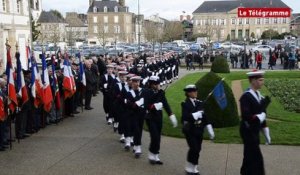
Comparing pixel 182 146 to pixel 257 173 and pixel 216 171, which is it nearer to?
pixel 216 171

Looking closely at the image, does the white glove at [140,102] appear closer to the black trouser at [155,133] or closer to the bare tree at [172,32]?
the black trouser at [155,133]

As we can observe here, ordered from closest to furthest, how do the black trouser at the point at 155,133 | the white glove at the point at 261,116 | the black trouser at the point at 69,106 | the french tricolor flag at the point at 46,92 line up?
the white glove at the point at 261,116 → the black trouser at the point at 155,133 → the french tricolor flag at the point at 46,92 → the black trouser at the point at 69,106

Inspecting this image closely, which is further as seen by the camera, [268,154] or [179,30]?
[179,30]

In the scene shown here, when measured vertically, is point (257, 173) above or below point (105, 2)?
below

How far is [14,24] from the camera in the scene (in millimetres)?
41219

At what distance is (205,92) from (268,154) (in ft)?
11.6

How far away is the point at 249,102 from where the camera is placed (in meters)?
7.49

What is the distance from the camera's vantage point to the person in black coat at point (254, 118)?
7.48 metres

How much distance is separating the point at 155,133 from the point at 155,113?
17.1 inches

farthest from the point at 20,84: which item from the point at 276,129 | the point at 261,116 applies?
the point at 276,129

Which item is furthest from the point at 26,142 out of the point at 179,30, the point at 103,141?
the point at 179,30

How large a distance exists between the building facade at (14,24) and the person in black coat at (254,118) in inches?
1253

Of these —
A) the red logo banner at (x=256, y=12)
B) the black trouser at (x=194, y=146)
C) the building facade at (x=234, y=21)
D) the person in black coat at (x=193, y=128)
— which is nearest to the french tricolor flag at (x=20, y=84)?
the person in black coat at (x=193, y=128)

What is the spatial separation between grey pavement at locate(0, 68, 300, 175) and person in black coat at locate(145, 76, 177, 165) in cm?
30
